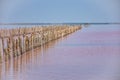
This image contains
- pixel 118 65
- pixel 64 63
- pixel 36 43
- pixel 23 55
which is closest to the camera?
pixel 118 65

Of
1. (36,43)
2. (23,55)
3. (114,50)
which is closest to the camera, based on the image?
(23,55)

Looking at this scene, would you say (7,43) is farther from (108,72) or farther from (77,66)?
(108,72)

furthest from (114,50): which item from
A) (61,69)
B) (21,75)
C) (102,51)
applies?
(21,75)

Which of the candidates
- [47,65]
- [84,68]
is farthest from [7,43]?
[84,68]

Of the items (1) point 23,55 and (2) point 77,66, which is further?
(1) point 23,55

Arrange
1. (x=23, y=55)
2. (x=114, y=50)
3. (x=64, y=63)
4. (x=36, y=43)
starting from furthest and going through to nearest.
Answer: (x=36, y=43) → (x=114, y=50) → (x=23, y=55) → (x=64, y=63)

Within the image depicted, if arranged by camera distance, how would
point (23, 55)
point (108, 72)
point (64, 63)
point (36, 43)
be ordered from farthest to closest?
point (36, 43) → point (23, 55) → point (64, 63) → point (108, 72)

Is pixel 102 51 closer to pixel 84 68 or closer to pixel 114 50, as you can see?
pixel 114 50

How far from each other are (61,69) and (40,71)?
0.36 metres

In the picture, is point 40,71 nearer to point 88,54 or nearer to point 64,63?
point 64,63

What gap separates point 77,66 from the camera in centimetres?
760

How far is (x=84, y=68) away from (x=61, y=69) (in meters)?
0.32

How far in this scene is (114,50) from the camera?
9531 millimetres

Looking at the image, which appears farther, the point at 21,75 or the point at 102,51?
the point at 102,51
